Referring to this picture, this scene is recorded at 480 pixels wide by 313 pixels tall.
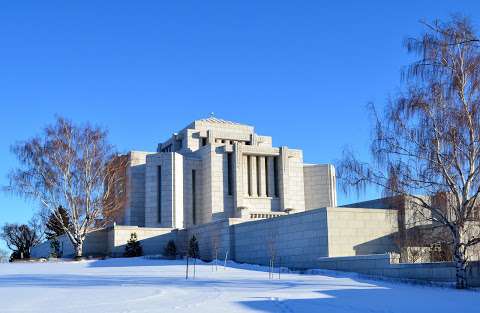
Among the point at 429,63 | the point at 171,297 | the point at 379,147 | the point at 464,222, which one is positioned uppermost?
the point at 429,63

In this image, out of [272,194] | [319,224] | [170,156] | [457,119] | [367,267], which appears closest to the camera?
[457,119]

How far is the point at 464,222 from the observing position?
60.6ft

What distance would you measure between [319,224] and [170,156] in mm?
23870

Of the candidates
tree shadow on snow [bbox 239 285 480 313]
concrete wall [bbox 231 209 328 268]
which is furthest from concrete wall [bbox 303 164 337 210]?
tree shadow on snow [bbox 239 285 480 313]

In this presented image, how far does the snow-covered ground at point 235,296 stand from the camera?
1235 cm

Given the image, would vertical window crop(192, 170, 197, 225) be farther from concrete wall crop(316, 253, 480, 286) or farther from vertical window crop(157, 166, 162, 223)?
concrete wall crop(316, 253, 480, 286)

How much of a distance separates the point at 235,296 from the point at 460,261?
297 inches

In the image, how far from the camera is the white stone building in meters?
48.0

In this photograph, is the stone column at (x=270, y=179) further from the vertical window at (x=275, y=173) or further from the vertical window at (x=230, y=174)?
the vertical window at (x=230, y=174)

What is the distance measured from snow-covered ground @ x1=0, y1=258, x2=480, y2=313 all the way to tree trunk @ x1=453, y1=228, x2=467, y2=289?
1.57 feet

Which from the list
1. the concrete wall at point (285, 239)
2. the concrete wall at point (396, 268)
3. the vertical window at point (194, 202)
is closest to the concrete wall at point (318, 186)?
the vertical window at point (194, 202)

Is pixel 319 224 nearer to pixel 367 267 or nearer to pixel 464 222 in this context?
pixel 367 267

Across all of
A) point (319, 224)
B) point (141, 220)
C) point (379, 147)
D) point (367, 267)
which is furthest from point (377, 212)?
point (141, 220)

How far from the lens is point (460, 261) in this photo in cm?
1812
